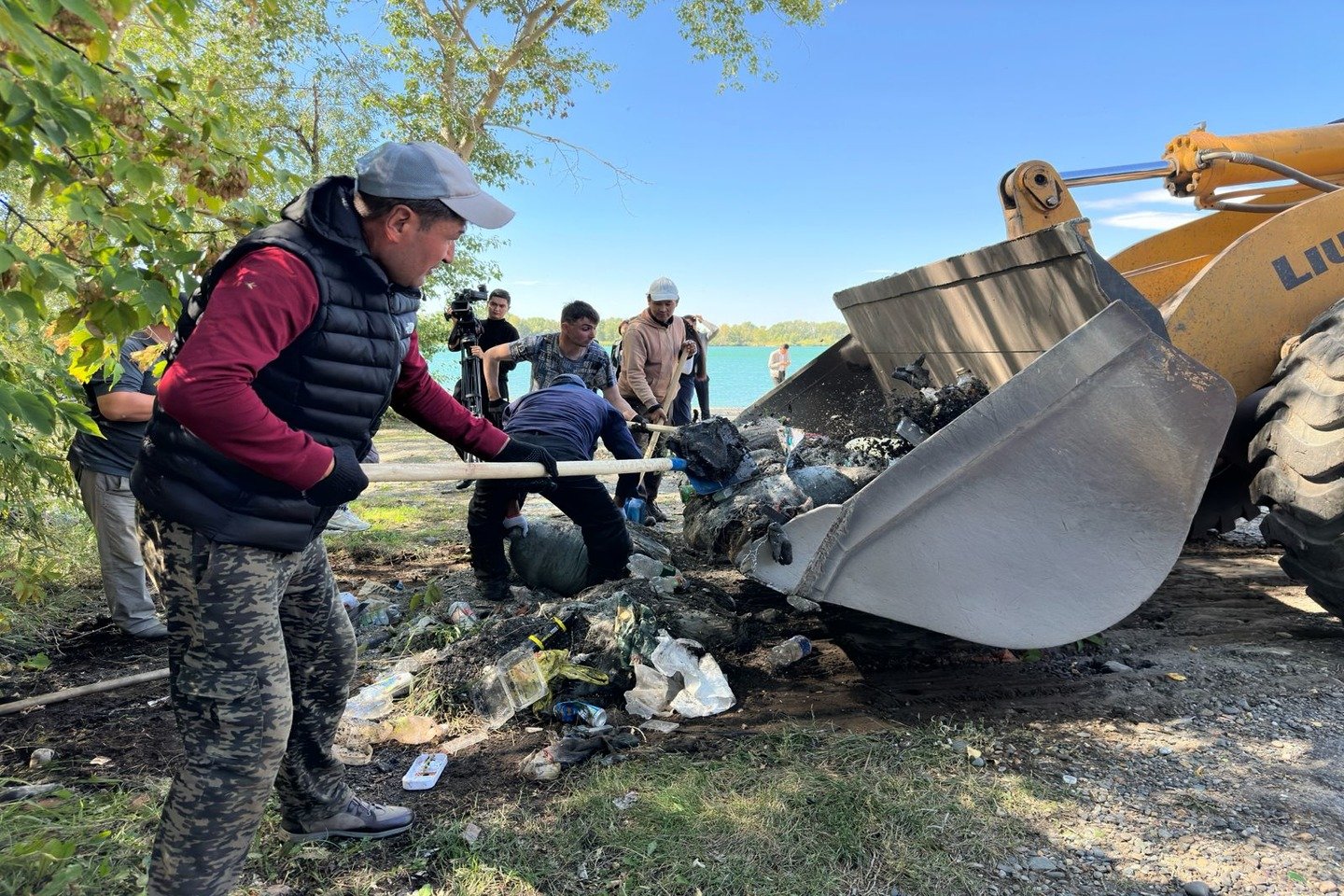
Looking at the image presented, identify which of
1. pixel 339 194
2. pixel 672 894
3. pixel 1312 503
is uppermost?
pixel 339 194

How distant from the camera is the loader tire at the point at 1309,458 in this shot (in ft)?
8.58

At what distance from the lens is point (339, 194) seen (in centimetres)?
170

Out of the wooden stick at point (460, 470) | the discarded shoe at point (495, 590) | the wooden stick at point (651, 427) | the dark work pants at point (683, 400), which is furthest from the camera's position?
the dark work pants at point (683, 400)

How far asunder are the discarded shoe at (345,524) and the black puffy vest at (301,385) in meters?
4.08

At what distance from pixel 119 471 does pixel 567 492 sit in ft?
6.66

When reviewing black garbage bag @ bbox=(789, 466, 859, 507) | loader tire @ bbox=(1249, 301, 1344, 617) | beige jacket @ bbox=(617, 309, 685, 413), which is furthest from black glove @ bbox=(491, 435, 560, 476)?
beige jacket @ bbox=(617, 309, 685, 413)

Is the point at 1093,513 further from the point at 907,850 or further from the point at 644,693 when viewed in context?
the point at 644,693

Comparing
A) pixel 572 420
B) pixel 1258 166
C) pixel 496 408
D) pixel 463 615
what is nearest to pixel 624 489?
pixel 496 408

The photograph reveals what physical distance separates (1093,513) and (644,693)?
1.67 m

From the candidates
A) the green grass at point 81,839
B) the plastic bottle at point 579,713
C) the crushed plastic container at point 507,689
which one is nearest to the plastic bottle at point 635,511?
the crushed plastic container at point 507,689

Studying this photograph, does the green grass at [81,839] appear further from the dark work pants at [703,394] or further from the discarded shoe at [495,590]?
the dark work pants at [703,394]

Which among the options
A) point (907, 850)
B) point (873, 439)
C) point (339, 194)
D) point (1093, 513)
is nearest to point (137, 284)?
point (339, 194)

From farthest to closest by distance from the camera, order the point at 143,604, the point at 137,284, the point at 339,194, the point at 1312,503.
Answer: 1. the point at 143,604
2. the point at 1312,503
3. the point at 137,284
4. the point at 339,194

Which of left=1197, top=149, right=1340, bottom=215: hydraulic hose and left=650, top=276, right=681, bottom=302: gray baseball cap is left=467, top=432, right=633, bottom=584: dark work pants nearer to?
left=650, top=276, right=681, bottom=302: gray baseball cap
